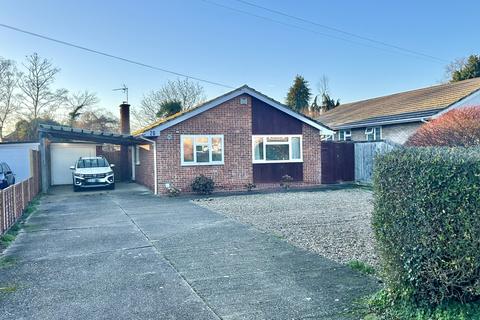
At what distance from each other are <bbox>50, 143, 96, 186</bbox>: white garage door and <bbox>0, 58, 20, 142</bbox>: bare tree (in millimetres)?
13818

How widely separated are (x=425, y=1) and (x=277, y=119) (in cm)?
876

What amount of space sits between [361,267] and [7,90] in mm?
35717

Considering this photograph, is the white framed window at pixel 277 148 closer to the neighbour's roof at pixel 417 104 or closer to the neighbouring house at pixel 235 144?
the neighbouring house at pixel 235 144

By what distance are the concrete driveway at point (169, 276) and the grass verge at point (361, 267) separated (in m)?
0.14

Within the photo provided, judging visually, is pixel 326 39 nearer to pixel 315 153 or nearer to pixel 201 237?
pixel 315 153

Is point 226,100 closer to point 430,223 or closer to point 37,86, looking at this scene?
point 430,223

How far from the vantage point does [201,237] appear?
325 inches

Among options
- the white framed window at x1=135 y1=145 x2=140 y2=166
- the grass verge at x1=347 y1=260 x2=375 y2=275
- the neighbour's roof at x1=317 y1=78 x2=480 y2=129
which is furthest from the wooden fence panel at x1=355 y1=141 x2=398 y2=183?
the grass verge at x1=347 y1=260 x2=375 y2=275

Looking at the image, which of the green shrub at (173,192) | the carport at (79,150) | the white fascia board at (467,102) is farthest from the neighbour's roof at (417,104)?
the carport at (79,150)

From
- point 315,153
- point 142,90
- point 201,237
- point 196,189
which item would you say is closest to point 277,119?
point 315,153

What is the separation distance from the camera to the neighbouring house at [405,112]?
1858 centimetres

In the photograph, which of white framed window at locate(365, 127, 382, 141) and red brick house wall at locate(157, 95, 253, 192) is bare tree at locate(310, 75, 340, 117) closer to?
white framed window at locate(365, 127, 382, 141)

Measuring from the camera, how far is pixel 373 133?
74.8ft

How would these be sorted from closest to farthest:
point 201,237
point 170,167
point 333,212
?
point 201,237 < point 333,212 < point 170,167
